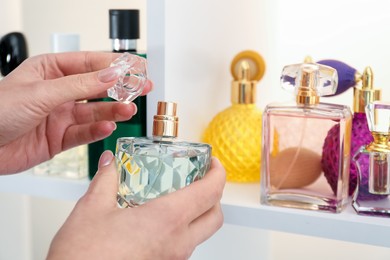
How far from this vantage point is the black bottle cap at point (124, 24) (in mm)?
789

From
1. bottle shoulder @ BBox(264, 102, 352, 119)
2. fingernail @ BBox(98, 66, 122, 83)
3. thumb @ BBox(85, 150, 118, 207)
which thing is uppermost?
fingernail @ BBox(98, 66, 122, 83)

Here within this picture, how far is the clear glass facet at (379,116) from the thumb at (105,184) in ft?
0.93

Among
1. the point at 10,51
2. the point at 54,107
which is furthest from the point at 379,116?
the point at 10,51

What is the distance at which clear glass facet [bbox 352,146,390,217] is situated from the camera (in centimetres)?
68

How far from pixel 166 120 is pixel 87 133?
0.68 feet

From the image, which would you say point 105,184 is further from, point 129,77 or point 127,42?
point 127,42

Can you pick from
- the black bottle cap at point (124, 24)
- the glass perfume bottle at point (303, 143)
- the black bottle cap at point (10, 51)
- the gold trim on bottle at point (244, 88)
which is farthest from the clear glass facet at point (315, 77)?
the black bottle cap at point (10, 51)

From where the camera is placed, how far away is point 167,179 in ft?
2.06

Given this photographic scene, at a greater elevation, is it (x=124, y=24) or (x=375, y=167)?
(x=124, y=24)

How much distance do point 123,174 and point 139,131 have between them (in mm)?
181

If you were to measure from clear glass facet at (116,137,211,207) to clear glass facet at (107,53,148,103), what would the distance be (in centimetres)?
6

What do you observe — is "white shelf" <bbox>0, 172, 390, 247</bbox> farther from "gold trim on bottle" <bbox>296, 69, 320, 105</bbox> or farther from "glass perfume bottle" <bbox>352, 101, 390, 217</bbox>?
"gold trim on bottle" <bbox>296, 69, 320, 105</bbox>

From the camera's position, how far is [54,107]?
2.21 ft

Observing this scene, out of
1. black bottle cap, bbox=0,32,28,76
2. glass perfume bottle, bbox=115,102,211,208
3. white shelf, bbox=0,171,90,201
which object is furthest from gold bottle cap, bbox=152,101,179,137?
black bottle cap, bbox=0,32,28,76
